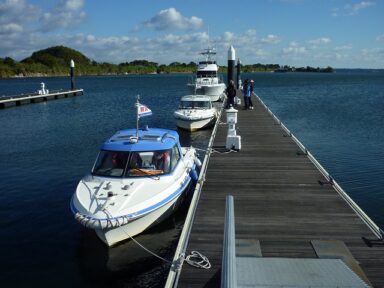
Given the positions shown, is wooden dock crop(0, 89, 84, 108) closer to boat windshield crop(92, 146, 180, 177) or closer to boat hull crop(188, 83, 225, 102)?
boat hull crop(188, 83, 225, 102)

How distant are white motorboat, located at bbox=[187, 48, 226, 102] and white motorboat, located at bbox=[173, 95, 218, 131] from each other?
1245 centimetres

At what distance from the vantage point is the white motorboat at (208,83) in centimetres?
4616

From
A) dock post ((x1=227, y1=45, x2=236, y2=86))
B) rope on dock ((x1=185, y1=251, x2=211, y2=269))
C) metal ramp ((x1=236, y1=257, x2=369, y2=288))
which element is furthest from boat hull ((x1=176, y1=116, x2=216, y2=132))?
metal ramp ((x1=236, y1=257, x2=369, y2=288))

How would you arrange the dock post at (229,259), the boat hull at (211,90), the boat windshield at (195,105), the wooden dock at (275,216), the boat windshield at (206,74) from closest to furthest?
the dock post at (229,259)
the wooden dock at (275,216)
the boat windshield at (195,105)
the boat hull at (211,90)
the boat windshield at (206,74)

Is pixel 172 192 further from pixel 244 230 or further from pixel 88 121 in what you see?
pixel 88 121

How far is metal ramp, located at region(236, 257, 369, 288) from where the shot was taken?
17.2 ft

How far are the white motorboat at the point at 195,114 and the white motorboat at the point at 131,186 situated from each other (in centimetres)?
1493

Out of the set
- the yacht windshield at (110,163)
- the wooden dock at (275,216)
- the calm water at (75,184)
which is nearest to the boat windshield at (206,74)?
the calm water at (75,184)

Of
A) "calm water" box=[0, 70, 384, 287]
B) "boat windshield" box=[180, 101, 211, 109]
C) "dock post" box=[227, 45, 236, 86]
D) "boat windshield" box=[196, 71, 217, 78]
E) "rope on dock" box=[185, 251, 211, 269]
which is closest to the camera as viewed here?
"rope on dock" box=[185, 251, 211, 269]

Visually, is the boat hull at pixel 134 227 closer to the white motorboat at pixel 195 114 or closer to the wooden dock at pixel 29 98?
the white motorboat at pixel 195 114

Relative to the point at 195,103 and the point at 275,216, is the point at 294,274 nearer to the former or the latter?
the point at 275,216

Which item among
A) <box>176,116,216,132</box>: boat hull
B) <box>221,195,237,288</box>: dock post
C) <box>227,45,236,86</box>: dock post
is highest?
<box>227,45,236,86</box>: dock post

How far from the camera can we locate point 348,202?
34.8 ft

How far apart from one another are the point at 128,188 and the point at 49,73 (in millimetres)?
184594
